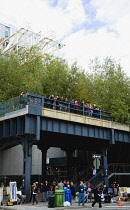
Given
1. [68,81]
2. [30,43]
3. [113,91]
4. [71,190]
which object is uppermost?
[30,43]

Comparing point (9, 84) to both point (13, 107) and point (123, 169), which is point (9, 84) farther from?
point (123, 169)

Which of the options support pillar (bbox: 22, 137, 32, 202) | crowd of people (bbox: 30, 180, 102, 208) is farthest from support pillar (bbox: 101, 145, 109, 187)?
support pillar (bbox: 22, 137, 32, 202)

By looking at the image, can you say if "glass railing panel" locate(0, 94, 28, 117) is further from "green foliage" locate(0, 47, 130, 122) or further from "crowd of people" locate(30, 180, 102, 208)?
"green foliage" locate(0, 47, 130, 122)

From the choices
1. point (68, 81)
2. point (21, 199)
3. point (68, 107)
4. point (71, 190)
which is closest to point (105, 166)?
point (71, 190)

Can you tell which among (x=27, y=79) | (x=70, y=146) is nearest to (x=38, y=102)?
(x=70, y=146)

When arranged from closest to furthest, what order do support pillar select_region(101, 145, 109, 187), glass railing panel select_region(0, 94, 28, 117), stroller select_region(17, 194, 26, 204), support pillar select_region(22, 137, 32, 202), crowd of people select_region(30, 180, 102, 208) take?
crowd of people select_region(30, 180, 102, 208), stroller select_region(17, 194, 26, 204), support pillar select_region(22, 137, 32, 202), glass railing panel select_region(0, 94, 28, 117), support pillar select_region(101, 145, 109, 187)

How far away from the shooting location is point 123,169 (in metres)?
40.0

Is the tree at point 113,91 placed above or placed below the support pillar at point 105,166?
above

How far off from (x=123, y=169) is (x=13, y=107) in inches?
839

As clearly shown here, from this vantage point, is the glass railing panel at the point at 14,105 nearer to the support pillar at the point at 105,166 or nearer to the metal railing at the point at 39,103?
the metal railing at the point at 39,103

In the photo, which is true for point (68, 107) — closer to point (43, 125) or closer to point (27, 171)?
point (43, 125)

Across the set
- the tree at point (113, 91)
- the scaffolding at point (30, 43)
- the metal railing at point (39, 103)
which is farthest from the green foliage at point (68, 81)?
the scaffolding at point (30, 43)

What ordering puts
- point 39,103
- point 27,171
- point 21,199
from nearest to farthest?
point 21,199
point 27,171
point 39,103

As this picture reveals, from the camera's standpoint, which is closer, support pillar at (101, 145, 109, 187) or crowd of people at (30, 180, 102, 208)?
crowd of people at (30, 180, 102, 208)
